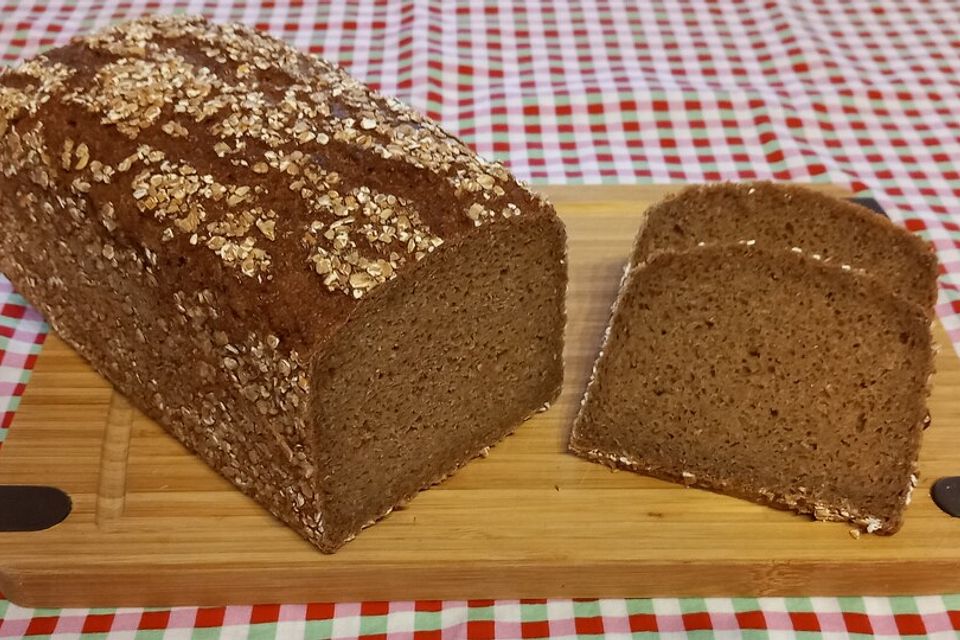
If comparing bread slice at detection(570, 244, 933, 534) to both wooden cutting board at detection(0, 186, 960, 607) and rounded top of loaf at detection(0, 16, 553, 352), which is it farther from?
rounded top of loaf at detection(0, 16, 553, 352)

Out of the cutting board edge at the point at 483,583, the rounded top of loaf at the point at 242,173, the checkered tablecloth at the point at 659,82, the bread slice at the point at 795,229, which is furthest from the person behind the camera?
the checkered tablecloth at the point at 659,82

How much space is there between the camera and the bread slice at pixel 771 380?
6.47 feet

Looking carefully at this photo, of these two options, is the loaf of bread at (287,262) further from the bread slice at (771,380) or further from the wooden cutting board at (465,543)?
the bread slice at (771,380)

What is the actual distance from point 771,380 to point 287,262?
1.03 meters

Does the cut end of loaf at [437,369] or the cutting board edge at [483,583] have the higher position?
the cut end of loaf at [437,369]

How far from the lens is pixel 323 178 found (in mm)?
1889

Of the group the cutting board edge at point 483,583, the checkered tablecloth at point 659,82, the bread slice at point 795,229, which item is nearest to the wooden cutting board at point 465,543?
the cutting board edge at point 483,583

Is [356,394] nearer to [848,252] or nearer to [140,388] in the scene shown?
[140,388]

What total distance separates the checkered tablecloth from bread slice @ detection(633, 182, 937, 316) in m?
0.58

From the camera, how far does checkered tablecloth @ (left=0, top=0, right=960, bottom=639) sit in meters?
3.23

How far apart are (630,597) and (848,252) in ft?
3.23

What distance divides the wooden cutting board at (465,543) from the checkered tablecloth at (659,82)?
0.56 m

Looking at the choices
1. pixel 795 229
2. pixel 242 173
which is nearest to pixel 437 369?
pixel 242 173

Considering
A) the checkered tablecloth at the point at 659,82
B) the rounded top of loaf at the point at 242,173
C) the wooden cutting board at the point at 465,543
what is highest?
the rounded top of loaf at the point at 242,173
